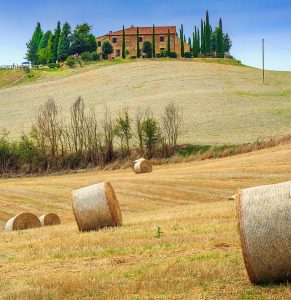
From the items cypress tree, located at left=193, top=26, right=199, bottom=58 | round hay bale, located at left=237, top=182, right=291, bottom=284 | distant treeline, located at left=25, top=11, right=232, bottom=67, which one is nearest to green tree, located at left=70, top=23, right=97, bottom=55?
distant treeline, located at left=25, top=11, right=232, bottom=67

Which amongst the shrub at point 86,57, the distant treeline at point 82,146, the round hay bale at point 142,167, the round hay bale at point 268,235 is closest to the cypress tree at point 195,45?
the shrub at point 86,57

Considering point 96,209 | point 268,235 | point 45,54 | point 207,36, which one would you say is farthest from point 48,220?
point 45,54

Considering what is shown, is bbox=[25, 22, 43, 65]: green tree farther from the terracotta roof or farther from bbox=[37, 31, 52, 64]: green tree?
the terracotta roof

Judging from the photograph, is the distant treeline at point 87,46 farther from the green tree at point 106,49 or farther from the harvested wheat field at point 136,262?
the harvested wheat field at point 136,262

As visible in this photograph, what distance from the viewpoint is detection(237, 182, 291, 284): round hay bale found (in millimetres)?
10180

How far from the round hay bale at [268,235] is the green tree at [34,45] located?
157 m

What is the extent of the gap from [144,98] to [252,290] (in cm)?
7919

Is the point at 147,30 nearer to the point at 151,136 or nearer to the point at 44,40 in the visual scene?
the point at 44,40

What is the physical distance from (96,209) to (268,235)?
10.2m

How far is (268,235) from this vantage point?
10.2m

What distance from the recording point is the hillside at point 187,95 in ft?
230

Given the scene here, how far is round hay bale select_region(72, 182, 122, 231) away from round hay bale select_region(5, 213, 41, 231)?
4873 mm

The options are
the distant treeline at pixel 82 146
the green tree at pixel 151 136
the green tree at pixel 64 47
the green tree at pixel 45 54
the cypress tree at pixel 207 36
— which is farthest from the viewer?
the green tree at pixel 45 54

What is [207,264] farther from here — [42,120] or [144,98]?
[144,98]
